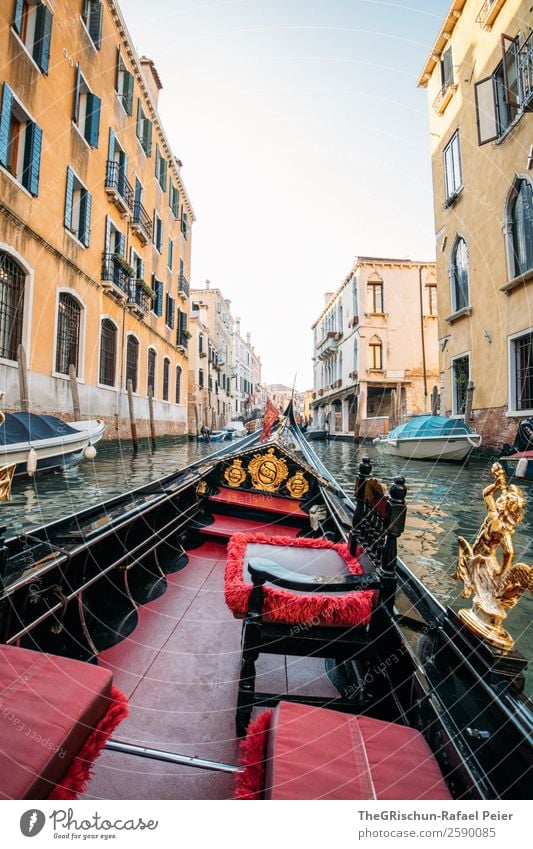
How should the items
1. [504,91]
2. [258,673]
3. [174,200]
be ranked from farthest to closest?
[174,200], [504,91], [258,673]

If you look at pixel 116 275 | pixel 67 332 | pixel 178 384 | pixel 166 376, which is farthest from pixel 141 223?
pixel 178 384

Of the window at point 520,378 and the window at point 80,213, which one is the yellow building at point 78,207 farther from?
the window at point 520,378

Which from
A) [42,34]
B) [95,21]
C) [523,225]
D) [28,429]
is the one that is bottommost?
[28,429]

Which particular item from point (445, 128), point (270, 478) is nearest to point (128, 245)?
point (445, 128)

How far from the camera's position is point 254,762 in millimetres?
720

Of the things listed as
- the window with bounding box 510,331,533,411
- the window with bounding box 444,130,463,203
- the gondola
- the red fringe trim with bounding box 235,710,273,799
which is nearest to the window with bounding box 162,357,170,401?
the window with bounding box 444,130,463,203

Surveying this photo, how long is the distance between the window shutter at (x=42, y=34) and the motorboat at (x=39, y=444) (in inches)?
210

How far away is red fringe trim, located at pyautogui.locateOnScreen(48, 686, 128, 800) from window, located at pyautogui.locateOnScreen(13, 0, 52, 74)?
818 cm

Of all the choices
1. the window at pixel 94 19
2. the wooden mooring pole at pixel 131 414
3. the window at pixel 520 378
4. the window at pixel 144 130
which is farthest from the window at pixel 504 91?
the window at pixel 144 130

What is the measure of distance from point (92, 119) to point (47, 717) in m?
9.35

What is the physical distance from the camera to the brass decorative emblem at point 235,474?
9.32 feet

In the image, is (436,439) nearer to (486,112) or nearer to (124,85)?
(486,112)

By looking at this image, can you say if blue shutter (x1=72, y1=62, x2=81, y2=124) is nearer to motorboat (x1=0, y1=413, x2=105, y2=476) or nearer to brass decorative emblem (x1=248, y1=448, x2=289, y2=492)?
motorboat (x1=0, y1=413, x2=105, y2=476)
